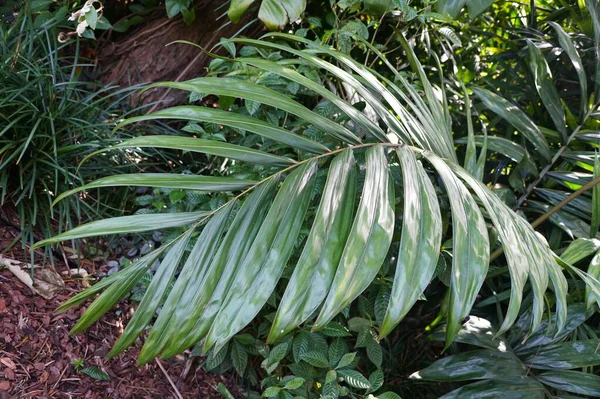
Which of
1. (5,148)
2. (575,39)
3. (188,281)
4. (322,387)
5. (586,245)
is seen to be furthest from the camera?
(575,39)

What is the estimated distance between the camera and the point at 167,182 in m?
1.27

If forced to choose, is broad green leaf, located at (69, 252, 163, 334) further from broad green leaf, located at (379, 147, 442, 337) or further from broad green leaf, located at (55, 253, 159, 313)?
broad green leaf, located at (379, 147, 442, 337)

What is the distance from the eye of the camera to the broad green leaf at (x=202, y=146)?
4.07ft

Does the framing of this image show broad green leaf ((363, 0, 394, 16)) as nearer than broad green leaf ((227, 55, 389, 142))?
No

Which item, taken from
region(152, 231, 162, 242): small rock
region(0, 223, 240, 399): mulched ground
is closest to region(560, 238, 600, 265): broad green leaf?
region(0, 223, 240, 399): mulched ground

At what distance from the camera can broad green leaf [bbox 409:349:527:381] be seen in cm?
180

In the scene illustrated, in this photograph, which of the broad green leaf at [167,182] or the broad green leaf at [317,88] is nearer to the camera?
the broad green leaf at [167,182]

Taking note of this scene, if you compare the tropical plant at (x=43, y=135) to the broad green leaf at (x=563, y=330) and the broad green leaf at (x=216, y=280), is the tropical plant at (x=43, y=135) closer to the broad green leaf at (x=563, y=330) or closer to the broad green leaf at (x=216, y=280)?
the broad green leaf at (x=216, y=280)

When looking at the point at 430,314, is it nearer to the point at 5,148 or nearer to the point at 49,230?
the point at 49,230

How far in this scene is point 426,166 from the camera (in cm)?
216

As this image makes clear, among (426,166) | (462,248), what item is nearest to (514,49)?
(426,166)

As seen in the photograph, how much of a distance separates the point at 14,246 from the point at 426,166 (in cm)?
→ 136

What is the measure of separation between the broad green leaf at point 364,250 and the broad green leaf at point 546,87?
1229 millimetres

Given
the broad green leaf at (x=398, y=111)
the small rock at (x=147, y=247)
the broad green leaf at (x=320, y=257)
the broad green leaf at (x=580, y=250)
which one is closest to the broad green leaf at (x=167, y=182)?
the broad green leaf at (x=320, y=257)
